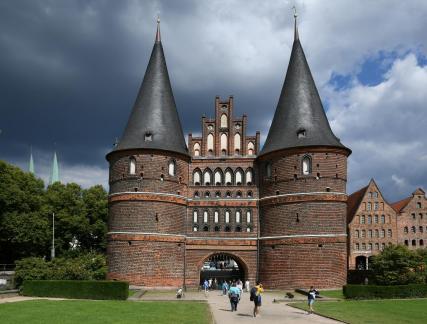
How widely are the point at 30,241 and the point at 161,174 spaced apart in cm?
1851

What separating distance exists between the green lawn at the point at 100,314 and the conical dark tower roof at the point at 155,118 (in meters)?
17.1

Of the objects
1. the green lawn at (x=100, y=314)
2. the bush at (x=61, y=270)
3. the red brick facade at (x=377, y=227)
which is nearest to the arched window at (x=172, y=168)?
the bush at (x=61, y=270)

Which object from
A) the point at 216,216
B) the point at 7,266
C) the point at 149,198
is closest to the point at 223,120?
the point at 216,216

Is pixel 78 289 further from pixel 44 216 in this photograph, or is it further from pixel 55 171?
pixel 55 171

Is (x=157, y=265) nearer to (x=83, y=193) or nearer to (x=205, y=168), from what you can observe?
(x=205, y=168)

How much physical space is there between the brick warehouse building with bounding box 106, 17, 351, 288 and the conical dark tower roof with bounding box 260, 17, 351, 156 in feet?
0.30

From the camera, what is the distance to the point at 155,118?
4309 centimetres

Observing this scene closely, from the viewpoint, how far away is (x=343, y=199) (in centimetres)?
4053

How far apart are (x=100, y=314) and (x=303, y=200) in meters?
21.1

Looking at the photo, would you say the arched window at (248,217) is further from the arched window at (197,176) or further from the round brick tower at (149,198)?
the round brick tower at (149,198)

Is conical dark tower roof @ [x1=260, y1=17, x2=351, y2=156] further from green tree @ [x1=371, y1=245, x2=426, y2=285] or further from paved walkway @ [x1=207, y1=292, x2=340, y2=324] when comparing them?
paved walkway @ [x1=207, y1=292, x2=340, y2=324]

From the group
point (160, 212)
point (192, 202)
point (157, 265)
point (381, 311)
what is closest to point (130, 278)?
point (157, 265)

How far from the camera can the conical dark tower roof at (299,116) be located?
41125mm

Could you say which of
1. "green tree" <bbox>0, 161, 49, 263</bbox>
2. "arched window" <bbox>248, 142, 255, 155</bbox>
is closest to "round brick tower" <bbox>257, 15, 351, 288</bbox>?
"arched window" <bbox>248, 142, 255, 155</bbox>
